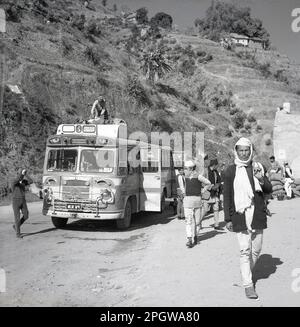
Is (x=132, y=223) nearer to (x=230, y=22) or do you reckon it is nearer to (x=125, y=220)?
(x=125, y=220)

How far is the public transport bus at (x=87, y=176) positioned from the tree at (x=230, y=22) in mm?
105397

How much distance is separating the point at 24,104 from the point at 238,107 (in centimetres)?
4105

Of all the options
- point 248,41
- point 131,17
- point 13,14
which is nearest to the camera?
point 13,14

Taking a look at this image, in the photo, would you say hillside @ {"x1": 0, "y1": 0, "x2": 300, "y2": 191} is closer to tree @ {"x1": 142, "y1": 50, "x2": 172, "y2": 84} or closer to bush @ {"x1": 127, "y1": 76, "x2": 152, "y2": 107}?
bush @ {"x1": 127, "y1": 76, "x2": 152, "y2": 107}

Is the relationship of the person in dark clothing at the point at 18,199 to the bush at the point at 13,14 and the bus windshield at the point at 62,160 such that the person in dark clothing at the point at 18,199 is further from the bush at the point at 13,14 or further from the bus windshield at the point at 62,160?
the bush at the point at 13,14

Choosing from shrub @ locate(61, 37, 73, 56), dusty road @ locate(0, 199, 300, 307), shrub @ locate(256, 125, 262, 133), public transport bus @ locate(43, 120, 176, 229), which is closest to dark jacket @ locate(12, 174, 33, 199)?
public transport bus @ locate(43, 120, 176, 229)

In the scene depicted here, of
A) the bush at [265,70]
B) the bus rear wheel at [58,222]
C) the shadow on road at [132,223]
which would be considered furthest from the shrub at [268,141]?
the bus rear wheel at [58,222]

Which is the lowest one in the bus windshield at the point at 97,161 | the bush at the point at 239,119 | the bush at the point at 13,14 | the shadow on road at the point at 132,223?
the shadow on road at the point at 132,223

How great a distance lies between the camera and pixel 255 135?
2269 inches

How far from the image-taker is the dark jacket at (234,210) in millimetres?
6164

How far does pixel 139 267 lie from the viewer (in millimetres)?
8312

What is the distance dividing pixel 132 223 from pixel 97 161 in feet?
10.4

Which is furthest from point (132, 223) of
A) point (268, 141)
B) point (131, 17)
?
point (131, 17)
